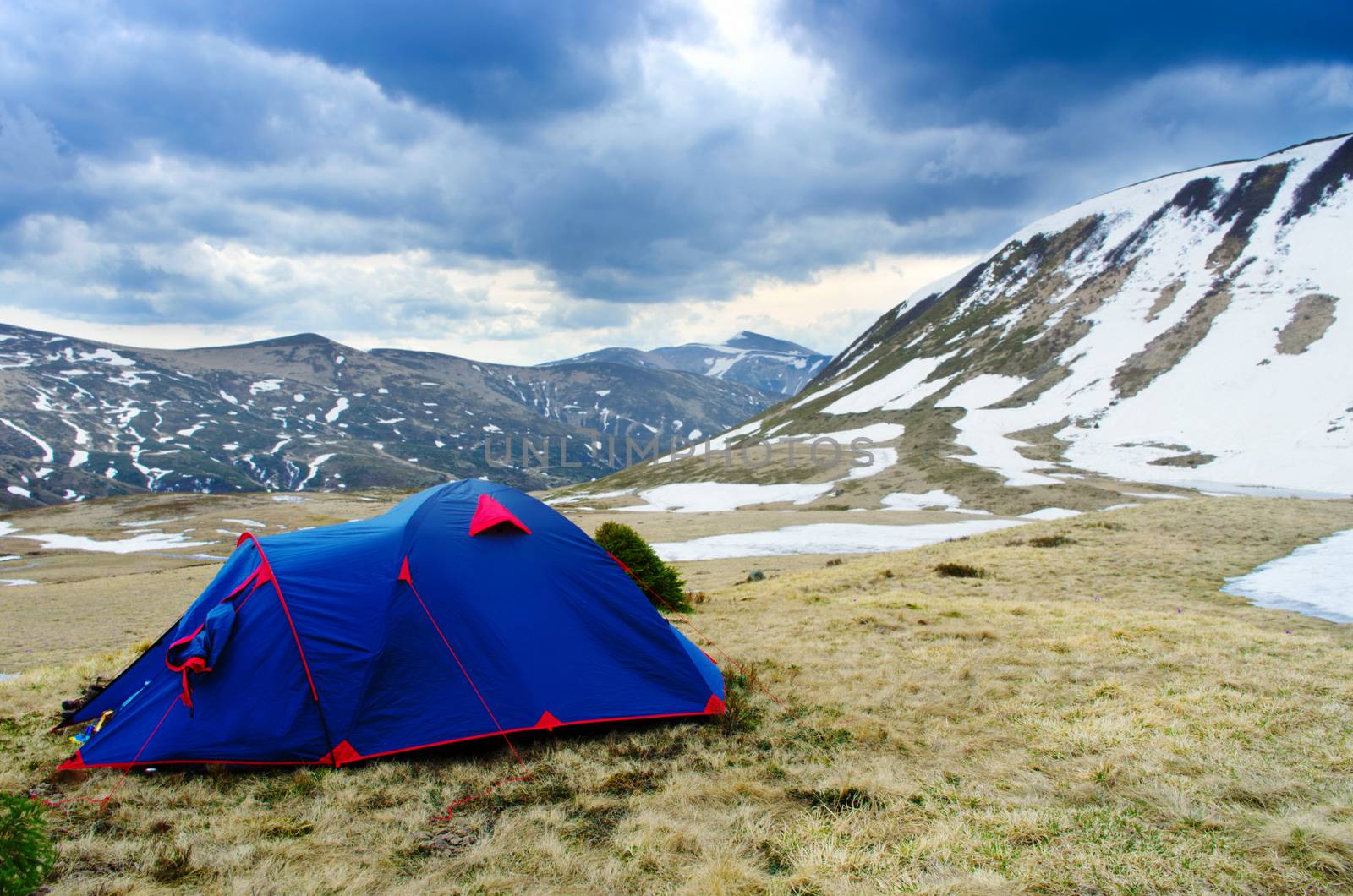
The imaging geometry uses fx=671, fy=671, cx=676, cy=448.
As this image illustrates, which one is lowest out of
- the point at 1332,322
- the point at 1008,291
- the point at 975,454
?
the point at 975,454

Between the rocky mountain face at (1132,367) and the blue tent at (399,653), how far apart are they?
60.9 meters

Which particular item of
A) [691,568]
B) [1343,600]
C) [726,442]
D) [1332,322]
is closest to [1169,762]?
[1343,600]

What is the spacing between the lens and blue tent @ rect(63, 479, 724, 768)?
27.0 ft

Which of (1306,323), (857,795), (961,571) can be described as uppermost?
(1306,323)

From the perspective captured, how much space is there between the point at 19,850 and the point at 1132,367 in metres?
125

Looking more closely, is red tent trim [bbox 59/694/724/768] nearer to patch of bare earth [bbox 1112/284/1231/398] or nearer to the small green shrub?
the small green shrub

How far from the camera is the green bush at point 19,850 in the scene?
13.9ft

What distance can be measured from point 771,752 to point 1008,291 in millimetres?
173038

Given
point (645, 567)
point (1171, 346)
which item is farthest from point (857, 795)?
point (1171, 346)

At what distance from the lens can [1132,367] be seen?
10344 centimetres

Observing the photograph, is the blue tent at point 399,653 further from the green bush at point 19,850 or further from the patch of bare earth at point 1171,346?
the patch of bare earth at point 1171,346

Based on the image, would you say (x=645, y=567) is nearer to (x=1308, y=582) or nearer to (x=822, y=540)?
(x=1308, y=582)

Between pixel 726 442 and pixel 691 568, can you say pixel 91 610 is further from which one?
pixel 726 442

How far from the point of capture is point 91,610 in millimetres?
30594
